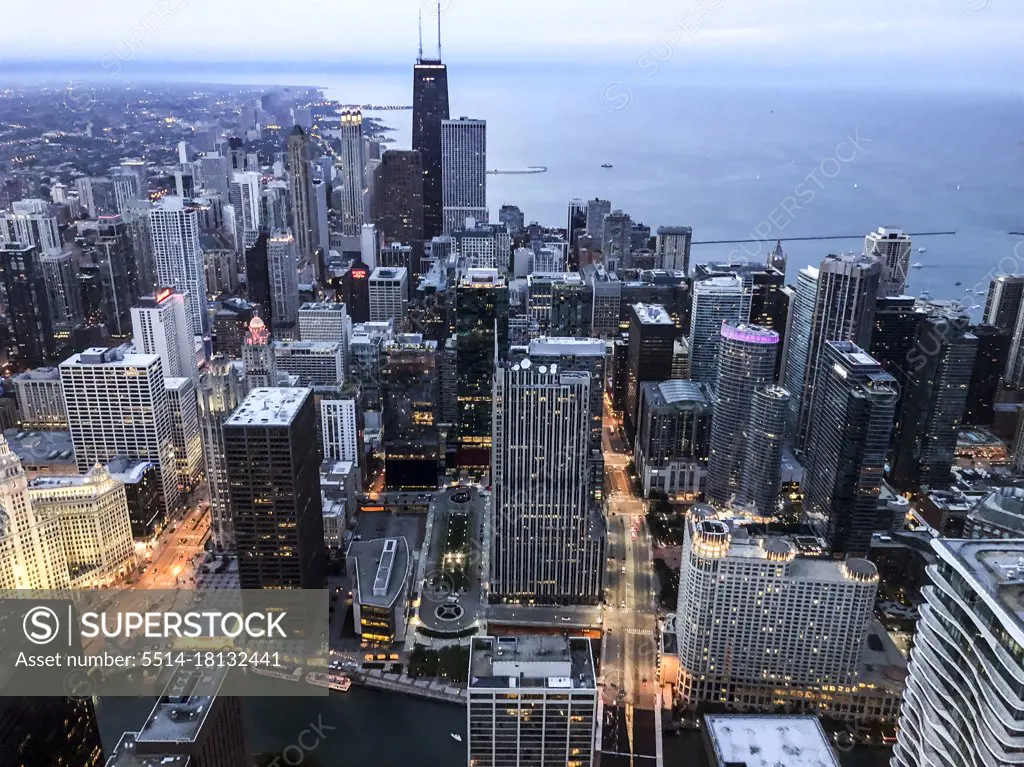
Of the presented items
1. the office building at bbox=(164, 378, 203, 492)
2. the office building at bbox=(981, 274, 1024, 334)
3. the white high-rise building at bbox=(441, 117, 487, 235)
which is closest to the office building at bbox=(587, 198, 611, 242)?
the white high-rise building at bbox=(441, 117, 487, 235)

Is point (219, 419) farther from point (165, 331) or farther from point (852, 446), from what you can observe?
point (852, 446)

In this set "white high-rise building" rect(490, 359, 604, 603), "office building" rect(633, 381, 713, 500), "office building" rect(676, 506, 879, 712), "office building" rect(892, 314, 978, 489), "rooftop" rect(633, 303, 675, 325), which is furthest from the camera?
"rooftop" rect(633, 303, 675, 325)

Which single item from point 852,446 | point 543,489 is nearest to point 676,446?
point 852,446

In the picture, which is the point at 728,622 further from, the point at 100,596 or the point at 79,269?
the point at 79,269

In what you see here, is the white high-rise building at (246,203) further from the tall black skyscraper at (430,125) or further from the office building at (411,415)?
the office building at (411,415)

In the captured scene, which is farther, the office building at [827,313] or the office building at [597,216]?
the office building at [597,216]

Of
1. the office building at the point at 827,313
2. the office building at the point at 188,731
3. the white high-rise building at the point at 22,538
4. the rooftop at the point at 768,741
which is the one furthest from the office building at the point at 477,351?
the office building at the point at 188,731

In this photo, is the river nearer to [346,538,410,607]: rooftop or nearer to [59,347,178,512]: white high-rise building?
[346,538,410,607]: rooftop
